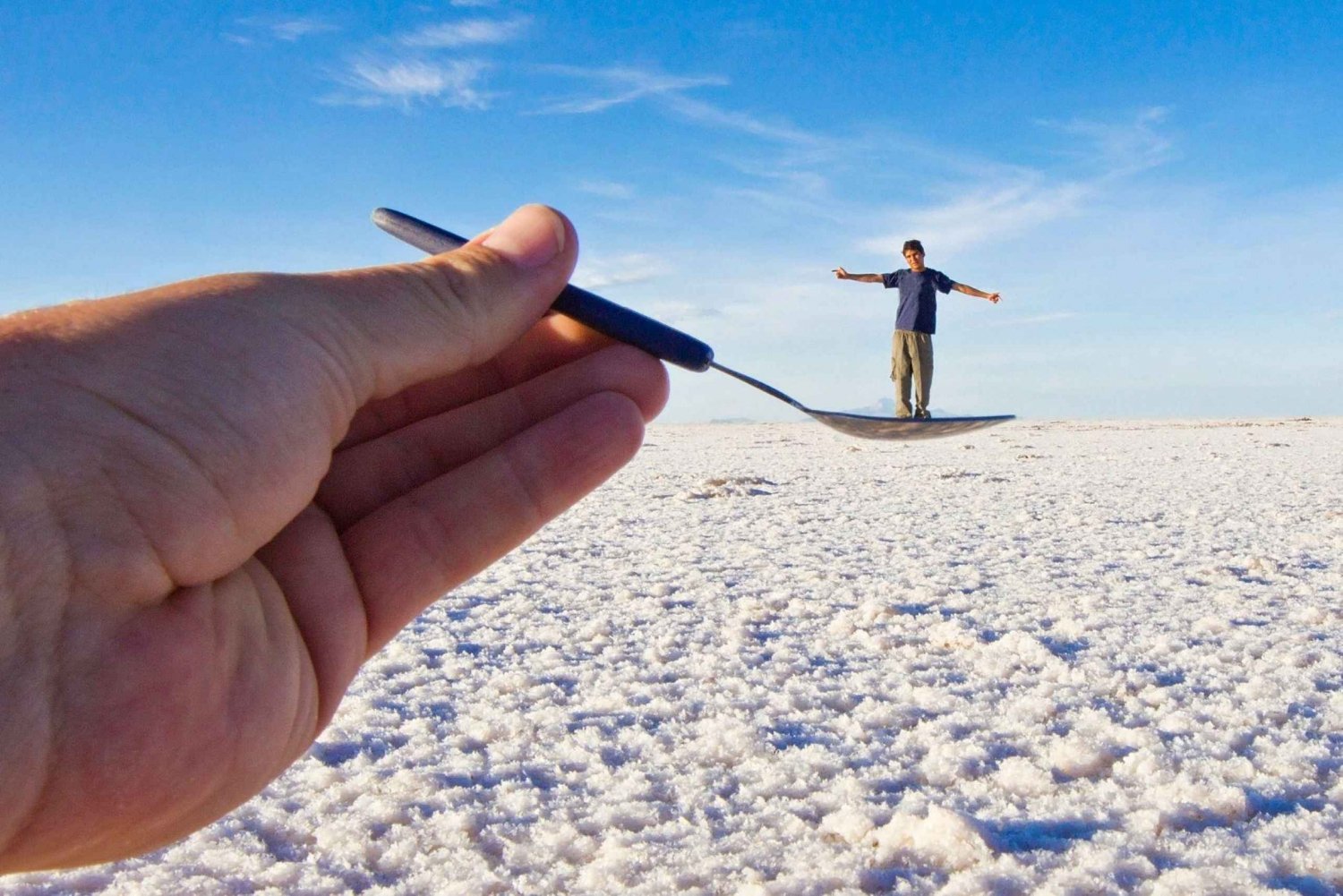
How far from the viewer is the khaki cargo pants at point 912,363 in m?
8.02

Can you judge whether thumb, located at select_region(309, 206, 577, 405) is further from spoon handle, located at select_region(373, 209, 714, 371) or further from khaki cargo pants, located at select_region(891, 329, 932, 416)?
khaki cargo pants, located at select_region(891, 329, 932, 416)

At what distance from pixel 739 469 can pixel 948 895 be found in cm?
937

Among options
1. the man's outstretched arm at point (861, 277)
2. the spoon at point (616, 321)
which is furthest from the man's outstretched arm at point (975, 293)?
the spoon at point (616, 321)

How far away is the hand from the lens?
102 cm

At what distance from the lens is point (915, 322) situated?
26.0ft

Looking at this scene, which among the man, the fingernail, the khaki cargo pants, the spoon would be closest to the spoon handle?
the spoon

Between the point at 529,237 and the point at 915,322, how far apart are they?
6.70 meters

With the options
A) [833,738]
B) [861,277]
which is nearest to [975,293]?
[861,277]

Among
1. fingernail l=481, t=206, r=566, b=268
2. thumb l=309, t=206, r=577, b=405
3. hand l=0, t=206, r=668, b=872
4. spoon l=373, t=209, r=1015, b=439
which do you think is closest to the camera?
hand l=0, t=206, r=668, b=872

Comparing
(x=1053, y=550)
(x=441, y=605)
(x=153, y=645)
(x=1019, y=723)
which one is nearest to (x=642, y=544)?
(x=441, y=605)

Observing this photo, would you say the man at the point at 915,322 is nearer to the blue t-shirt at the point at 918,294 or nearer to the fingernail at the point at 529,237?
the blue t-shirt at the point at 918,294

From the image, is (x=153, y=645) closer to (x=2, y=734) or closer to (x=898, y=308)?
(x=2, y=734)

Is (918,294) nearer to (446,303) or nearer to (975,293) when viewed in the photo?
(975,293)

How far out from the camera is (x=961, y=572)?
4.16 m
